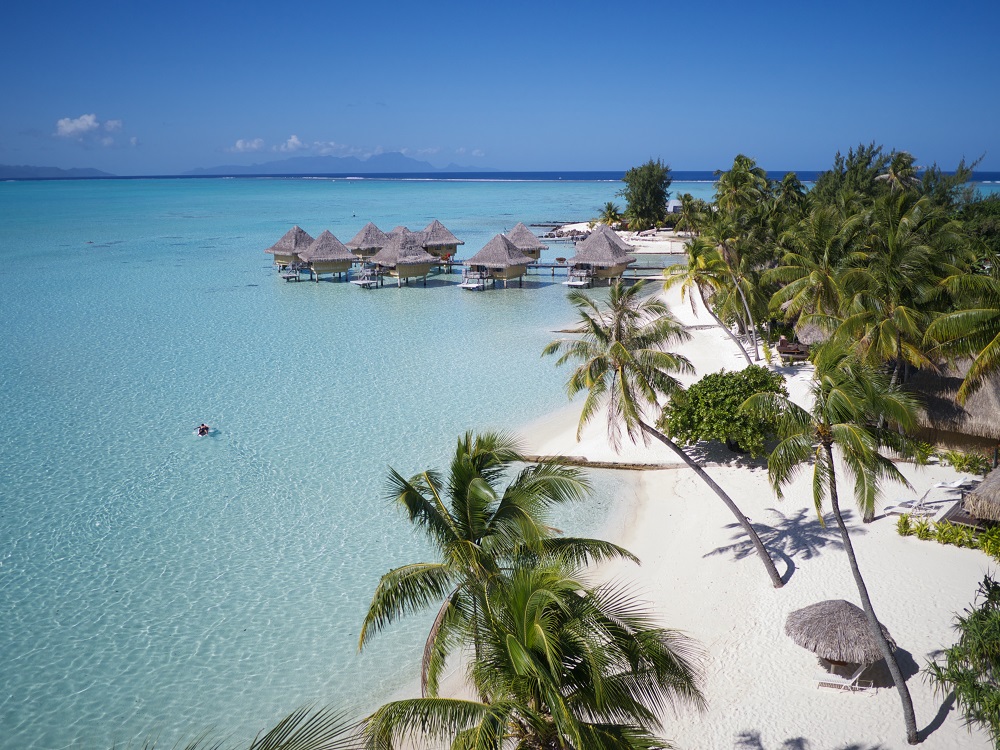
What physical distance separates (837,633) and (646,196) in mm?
51196

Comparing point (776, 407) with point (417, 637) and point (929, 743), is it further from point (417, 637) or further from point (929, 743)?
point (417, 637)

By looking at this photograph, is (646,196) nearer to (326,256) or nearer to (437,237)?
(437,237)

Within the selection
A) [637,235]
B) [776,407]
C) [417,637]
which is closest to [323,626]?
[417,637]

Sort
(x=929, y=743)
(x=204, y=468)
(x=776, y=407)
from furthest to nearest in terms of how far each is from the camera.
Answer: (x=204, y=468) < (x=776, y=407) < (x=929, y=743)

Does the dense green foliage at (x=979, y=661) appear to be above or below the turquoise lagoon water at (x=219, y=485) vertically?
above

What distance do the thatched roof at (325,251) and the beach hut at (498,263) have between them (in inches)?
243

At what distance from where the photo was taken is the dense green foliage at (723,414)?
12266 millimetres

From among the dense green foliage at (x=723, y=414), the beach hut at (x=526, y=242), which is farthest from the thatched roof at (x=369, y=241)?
the dense green foliage at (x=723, y=414)

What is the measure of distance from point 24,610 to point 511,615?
8.16 meters

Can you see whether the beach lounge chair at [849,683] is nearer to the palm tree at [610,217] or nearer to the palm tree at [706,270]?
the palm tree at [706,270]

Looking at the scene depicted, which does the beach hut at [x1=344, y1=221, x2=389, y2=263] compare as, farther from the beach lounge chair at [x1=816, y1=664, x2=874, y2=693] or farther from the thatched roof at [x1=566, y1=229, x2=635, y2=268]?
the beach lounge chair at [x1=816, y1=664, x2=874, y2=693]

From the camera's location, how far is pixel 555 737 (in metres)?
4.68

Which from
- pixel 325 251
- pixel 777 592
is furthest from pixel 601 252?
pixel 777 592

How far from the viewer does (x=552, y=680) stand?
433 cm
